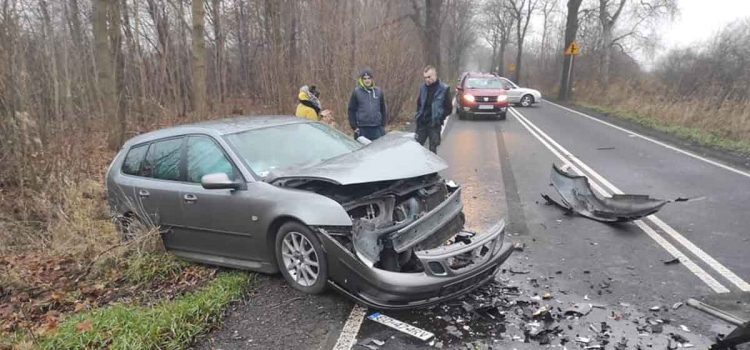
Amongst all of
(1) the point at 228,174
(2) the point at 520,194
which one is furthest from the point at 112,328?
(2) the point at 520,194

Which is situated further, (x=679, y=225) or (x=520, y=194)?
(x=520, y=194)

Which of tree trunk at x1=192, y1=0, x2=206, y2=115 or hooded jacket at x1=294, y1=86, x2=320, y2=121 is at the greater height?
tree trunk at x1=192, y1=0, x2=206, y2=115

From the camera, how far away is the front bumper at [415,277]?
3396mm

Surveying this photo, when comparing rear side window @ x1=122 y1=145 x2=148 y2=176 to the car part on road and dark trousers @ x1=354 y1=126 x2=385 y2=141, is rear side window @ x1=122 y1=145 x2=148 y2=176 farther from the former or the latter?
the car part on road

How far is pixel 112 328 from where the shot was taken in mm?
3553

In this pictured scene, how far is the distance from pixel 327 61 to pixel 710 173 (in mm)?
9825

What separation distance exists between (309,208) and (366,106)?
14.6 feet

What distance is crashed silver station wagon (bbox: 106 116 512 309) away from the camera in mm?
3590

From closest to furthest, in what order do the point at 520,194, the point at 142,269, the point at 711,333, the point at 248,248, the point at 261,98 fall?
1. the point at 711,333
2. the point at 248,248
3. the point at 142,269
4. the point at 520,194
5. the point at 261,98

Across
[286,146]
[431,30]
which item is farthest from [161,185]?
[431,30]

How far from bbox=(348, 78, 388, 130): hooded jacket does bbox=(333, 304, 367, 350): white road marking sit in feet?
15.2

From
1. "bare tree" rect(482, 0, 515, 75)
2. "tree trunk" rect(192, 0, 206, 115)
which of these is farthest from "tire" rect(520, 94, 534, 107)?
"bare tree" rect(482, 0, 515, 75)

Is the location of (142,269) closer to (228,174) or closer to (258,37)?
(228,174)

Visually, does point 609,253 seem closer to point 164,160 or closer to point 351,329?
point 351,329
